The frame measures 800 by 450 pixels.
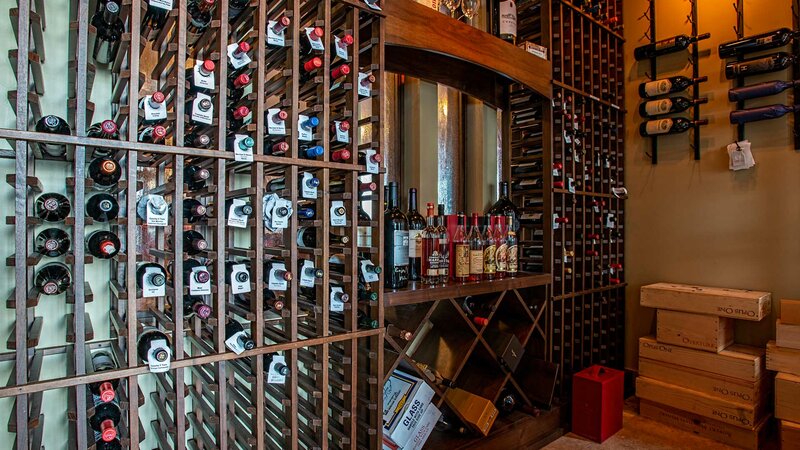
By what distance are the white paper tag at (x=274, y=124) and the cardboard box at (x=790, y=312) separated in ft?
7.95

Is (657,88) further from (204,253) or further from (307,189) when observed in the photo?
(204,253)

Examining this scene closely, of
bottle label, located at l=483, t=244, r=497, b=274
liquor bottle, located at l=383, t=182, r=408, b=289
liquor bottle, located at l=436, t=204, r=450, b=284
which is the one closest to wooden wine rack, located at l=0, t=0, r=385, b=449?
liquor bottle, located at l=383, t=182, r=408, b=289

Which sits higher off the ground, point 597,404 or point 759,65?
point 759,65

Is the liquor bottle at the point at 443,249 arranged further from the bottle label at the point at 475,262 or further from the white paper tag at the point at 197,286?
the white paper tag at the point at 197,286

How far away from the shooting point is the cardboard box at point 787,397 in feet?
6.44

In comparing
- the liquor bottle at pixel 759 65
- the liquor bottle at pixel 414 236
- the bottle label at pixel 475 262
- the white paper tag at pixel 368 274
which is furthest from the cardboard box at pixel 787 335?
the white paper tag at pixel 368 274

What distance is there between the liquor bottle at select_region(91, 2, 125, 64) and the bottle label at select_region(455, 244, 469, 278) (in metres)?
1.30

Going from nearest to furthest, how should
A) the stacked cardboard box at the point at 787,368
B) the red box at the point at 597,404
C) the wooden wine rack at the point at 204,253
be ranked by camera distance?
the wooden wine rack at the point at 204,253 < the stacked cardboard box at the point at 787,368 < the red box at the point at 597,404

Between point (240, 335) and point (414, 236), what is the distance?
0.76 metres

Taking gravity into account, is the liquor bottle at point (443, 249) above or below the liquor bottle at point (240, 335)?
above

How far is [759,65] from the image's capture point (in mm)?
2283

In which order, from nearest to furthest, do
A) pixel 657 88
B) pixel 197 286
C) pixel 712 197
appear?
pixel 197 286
pixel 712 197
pixel 657 88

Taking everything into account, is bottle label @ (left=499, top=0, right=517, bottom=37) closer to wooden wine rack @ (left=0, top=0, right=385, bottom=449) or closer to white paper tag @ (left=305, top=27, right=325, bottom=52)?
wooden wine rack @ (left=0, top=0, right=385, bottom=449)

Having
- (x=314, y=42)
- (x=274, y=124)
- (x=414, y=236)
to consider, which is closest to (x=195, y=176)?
(x=274, y=124)
